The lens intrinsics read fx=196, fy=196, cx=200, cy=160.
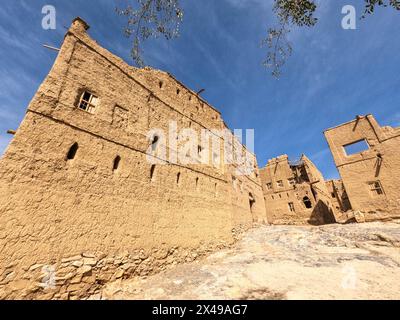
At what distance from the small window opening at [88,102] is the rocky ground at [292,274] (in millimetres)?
6975

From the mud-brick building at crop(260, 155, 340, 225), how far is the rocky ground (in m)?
12.1

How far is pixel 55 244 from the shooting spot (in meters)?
6.04

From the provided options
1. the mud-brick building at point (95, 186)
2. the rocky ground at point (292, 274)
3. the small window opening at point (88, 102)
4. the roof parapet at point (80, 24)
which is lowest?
the rocky ground at point (292, 274)

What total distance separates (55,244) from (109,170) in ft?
10.1

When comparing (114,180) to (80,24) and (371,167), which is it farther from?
(371,167)

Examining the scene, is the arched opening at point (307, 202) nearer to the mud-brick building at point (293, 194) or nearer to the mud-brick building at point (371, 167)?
the mud-brick building at point (293, 194)

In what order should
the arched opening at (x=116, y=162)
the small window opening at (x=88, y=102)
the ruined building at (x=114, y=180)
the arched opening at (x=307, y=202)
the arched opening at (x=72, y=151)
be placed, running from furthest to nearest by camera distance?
the arched opening at (x=307, y=202), the arched opening at (x=116, y=162), the small window opening at (x=88, y=102), the arched opening at (x=72, y=151), the ruined building at (x=114, y=180)

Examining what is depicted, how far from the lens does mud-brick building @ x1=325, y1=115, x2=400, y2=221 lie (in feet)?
46.9

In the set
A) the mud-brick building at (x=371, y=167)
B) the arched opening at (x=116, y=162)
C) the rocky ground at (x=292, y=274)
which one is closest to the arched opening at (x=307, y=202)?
the mud-brick building at (x=371, y=167)

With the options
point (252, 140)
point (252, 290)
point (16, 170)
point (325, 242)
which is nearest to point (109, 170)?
point (16, 170)

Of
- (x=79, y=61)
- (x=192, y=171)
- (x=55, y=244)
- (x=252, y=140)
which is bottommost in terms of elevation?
(x=55, y=244)

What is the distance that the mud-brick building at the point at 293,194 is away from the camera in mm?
23484

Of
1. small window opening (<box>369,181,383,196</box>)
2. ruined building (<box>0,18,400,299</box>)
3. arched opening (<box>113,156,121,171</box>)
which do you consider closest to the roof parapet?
ruined building (<box>0,18,400,299</box>)
